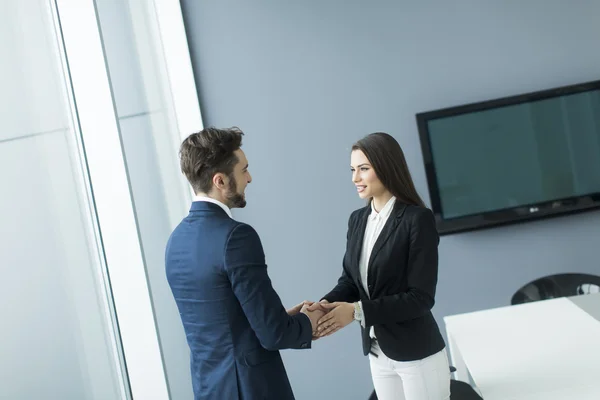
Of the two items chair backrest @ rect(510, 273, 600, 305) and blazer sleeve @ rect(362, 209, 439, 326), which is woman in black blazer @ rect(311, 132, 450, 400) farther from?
chair backrest @ rect(510, 273, 600, 305)

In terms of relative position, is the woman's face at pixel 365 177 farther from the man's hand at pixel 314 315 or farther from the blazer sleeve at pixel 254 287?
the blazer sleeve at pixel 254 287

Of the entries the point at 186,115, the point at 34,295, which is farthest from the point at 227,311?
the point at 186,115

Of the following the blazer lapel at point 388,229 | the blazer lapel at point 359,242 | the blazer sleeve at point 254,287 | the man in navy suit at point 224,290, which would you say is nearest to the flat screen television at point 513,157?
the blazer lapel at point 359,242

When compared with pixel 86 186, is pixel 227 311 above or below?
below

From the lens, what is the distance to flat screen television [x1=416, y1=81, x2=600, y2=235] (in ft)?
13.2

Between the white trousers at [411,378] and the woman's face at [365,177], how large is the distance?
56 centimetres

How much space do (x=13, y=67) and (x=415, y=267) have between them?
55.5 inches

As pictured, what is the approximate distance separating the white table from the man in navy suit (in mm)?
855

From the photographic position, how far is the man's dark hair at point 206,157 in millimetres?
1990

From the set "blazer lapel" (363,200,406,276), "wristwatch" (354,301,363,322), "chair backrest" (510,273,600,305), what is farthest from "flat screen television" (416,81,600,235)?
"wristwatch" (354,301,363,322)

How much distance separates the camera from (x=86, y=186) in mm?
2271

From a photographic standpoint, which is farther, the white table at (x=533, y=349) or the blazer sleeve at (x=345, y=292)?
the blazer sleeve at (x=345, y=292)

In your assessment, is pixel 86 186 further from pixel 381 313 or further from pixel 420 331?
pixel 420 331

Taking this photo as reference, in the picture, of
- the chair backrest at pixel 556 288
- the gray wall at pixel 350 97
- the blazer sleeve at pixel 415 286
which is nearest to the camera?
the blazer sleeve at pixel 415 286
